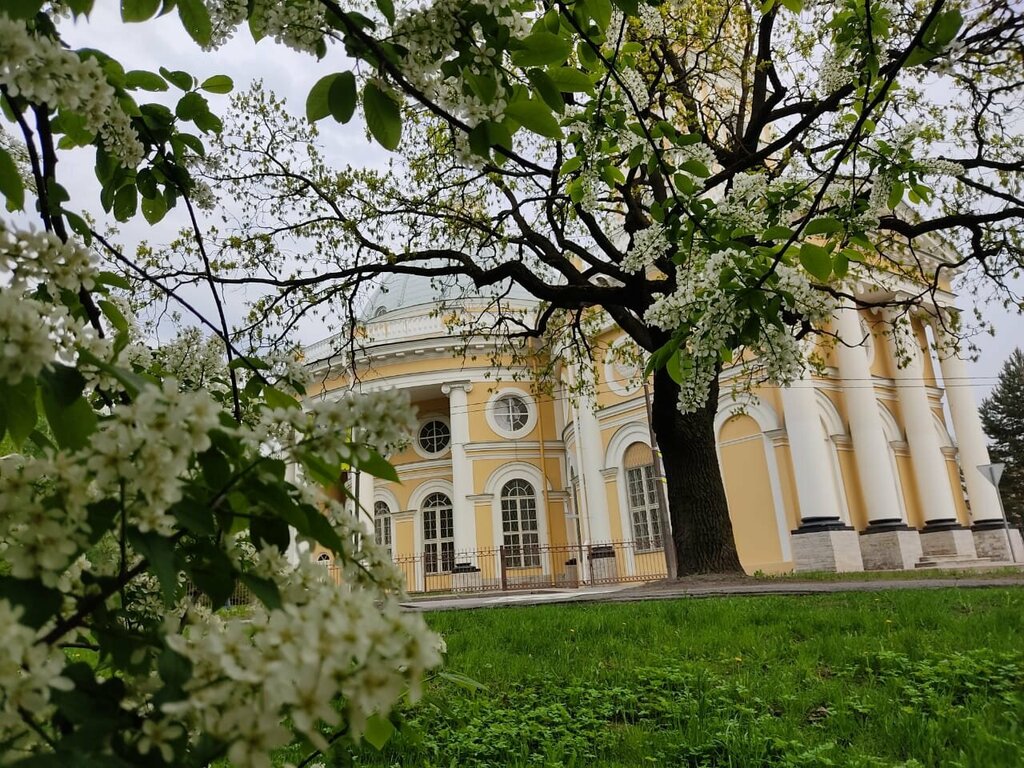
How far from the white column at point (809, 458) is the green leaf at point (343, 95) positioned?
15368 mm

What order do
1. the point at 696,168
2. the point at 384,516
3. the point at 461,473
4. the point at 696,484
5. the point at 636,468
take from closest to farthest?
the point at 696,168
the point at 696,484
the point at 636,468
the point at 461,473
the point at 384,516

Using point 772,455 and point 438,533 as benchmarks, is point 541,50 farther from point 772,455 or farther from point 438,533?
point 438,533

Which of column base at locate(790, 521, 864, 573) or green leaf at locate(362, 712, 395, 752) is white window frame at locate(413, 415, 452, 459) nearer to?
column base at locate(790, 521, 864, 573)

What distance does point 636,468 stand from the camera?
65.1 feet

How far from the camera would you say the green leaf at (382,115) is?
1.41m

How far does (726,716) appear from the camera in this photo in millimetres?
3033

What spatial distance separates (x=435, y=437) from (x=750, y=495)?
12.4 metres

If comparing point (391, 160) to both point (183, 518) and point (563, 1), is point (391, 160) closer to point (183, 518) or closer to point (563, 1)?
point (563, 1)

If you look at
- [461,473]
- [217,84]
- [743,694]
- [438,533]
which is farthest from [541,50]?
[438,533]

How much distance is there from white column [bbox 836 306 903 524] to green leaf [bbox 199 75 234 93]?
653 inches

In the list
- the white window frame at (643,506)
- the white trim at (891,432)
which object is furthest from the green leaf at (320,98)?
the white trim at (891,432)

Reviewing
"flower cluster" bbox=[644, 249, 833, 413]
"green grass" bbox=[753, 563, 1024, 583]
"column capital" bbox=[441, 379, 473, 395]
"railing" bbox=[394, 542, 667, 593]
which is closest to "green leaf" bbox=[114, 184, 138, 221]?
"flower cluster" bbox=[644, 249, 833, 413]

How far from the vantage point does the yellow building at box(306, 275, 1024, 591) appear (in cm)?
1600

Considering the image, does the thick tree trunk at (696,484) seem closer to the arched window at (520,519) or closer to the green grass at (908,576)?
the green grass at (908,576)
